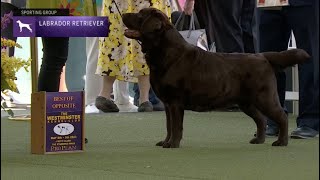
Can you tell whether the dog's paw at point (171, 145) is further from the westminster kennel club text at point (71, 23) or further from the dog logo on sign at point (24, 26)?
the dog logo on sign at point (24, 26)

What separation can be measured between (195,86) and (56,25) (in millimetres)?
813

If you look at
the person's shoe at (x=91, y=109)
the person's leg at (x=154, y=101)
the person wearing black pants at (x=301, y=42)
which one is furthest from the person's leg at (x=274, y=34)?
the person's shoe at (x=91, y=109)

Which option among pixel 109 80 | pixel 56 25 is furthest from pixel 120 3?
pixel 56 25

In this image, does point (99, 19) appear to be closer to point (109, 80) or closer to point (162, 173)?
point (162, 173)

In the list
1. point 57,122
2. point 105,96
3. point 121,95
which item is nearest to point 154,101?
point 121,95

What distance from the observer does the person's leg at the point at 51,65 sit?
3900 millimetres

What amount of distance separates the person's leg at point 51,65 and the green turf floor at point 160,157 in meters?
0.33

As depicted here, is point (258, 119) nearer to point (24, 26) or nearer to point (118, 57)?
point (24, 26)

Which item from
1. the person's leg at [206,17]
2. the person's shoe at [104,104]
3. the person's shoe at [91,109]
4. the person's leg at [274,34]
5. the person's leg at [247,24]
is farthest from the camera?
the person's leg at [247,24]

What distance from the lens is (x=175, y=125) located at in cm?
389

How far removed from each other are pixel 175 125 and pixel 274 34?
3.02ft

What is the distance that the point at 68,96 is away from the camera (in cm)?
359

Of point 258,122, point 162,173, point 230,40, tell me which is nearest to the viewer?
point 162,173

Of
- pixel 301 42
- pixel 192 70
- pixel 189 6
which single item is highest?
pixel 189 6
